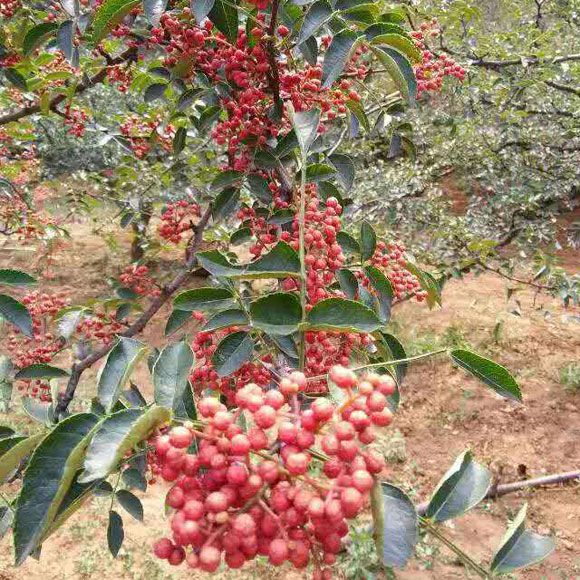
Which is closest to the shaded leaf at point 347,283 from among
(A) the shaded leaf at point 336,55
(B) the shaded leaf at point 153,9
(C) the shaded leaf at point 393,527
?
(A) the shaded leaf at point 336,55

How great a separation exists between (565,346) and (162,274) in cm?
455

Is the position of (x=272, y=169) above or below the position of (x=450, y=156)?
above

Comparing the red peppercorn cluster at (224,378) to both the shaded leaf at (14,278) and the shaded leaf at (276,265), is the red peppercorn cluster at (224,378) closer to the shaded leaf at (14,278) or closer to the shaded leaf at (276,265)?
the shaded leaf at (276,265)

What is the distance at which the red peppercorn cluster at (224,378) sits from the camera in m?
1.30

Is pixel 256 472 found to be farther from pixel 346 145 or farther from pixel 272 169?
pixel 346 145

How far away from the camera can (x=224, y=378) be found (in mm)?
1326

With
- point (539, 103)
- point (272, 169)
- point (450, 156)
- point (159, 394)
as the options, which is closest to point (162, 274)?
point (450, 156)

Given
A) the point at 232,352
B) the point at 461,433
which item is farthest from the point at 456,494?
the point at 461,433

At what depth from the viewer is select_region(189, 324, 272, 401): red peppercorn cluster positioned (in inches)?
51.3

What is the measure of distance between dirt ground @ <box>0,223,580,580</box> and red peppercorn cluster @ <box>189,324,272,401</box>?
5.94ft

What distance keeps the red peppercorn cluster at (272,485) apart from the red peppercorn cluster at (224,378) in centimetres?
44

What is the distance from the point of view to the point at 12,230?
396cm

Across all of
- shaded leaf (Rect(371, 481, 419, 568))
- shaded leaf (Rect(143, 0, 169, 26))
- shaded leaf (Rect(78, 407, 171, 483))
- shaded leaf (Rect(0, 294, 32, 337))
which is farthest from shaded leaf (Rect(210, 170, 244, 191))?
shaded leaf (Rect(371, 481, 419, 568))

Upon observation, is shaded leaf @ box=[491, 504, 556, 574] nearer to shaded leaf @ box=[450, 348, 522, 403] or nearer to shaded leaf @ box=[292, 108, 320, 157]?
shaded leaf @ box=[450, 348, 522, 403]
